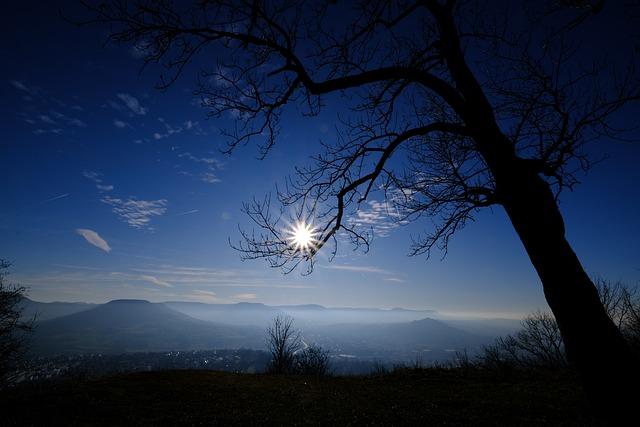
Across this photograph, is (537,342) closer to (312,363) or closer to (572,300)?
(312,363)

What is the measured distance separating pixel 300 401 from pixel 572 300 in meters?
11.1

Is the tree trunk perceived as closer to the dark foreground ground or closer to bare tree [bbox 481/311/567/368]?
the dark foreground ground

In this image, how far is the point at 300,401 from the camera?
11.8 m

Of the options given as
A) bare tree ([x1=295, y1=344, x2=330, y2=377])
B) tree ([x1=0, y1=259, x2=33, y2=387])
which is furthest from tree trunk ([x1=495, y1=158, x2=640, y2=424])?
tree ([x1=0, y1=259, x2=33, y2=387])

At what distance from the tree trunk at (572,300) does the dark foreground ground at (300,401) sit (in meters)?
7.20

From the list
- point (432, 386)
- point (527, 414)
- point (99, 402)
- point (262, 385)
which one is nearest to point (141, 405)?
point (99, 402)

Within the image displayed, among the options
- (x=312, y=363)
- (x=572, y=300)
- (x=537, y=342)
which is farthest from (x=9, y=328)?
(x=537, y=342)

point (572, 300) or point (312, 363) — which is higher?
point (572, 300)

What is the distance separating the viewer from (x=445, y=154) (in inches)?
281

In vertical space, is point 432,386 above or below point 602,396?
below

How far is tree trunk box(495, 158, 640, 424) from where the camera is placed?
2.95m

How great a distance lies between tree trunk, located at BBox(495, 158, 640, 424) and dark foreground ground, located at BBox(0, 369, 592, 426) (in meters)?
7.20

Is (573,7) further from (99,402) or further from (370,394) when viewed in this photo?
(99,402)

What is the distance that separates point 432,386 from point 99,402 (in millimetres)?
13313
